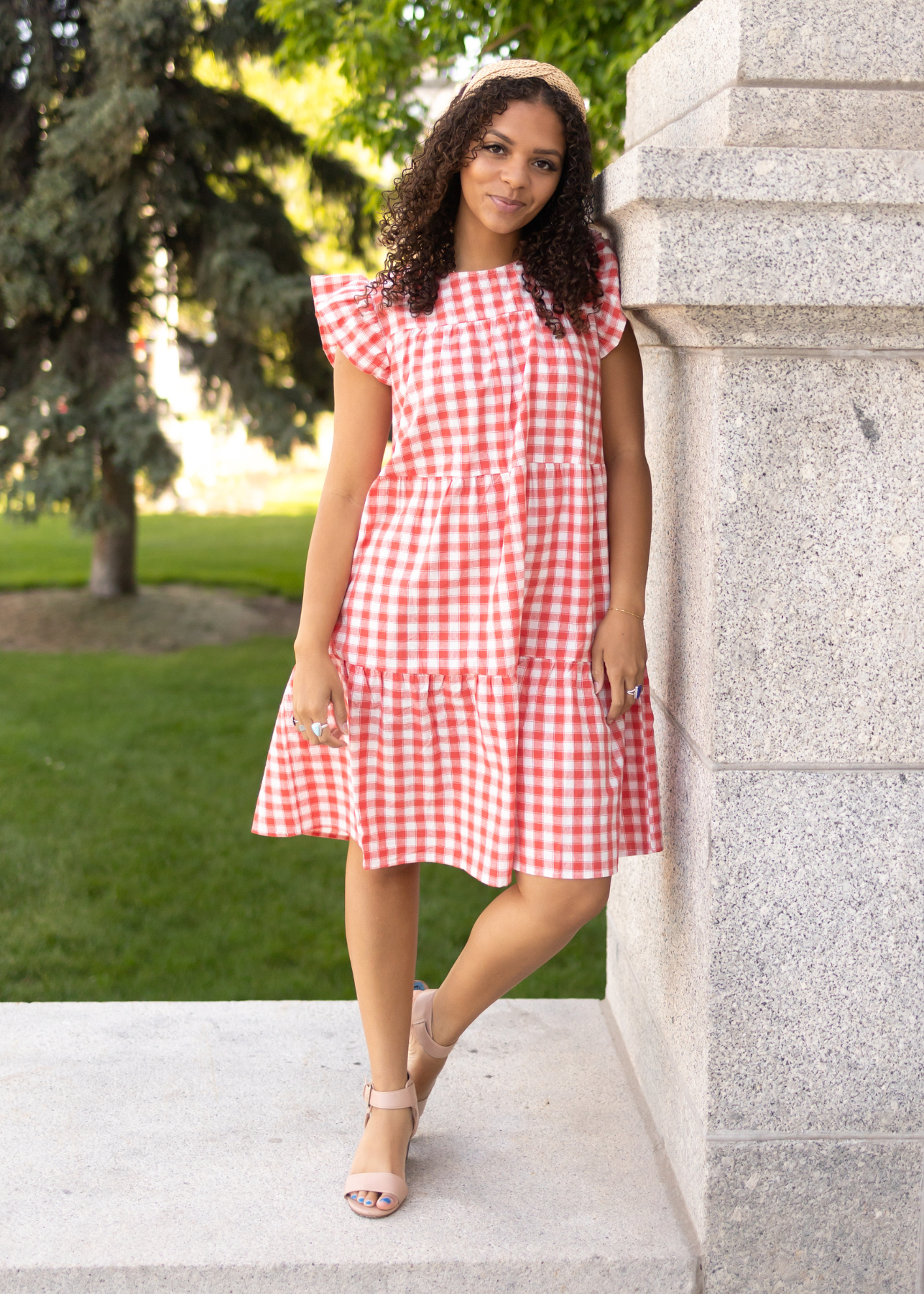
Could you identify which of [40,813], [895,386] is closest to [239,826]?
[40,813]

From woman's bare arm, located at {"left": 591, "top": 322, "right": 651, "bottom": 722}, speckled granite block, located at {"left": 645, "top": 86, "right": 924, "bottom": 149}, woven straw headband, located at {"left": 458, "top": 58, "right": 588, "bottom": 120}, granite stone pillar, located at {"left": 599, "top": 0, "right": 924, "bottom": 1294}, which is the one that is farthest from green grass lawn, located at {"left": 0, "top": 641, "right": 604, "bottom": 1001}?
speckled granite block, located at {"left": 645, "top": 86, "right": 924, "bottom": 149}

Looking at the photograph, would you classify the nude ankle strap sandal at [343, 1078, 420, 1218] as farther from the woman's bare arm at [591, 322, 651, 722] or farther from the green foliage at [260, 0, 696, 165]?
the green foliage at [260, 0, 696, 165]

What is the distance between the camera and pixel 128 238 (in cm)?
798

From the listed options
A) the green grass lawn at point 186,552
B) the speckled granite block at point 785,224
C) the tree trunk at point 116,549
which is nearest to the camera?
the speckled granite block at point 785,224

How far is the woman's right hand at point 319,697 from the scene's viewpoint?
1982mm

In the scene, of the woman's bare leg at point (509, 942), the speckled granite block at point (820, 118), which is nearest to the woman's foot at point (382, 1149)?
the woman's bare leg at point (509, 942)

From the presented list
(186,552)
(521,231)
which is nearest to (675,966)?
(521,231)

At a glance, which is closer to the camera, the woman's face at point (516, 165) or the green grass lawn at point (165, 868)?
the woman's face at point (516, 165)

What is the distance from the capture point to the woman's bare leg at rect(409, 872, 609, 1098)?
1.96 m

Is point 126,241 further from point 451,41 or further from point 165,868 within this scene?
point 165,868

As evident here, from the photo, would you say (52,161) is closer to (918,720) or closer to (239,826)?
(239,826)

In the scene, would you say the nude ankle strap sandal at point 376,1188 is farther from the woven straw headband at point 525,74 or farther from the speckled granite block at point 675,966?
the woven straw headband at point 525,74

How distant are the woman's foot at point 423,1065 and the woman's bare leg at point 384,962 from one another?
6 centimetres

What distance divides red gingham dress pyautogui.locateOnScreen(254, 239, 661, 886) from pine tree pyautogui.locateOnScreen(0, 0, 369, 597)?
19.6 feet
